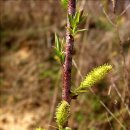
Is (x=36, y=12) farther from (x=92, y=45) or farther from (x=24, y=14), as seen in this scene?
(x=92, y=45)

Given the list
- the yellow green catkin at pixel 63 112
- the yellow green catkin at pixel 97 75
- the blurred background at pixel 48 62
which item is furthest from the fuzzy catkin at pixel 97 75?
the blurred background at pixel 48 62

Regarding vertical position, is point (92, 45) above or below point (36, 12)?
below

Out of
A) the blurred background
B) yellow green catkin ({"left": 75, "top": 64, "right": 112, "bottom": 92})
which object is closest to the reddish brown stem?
yellow green catkin ({"left": 75, "top": 64, "right": 112, "bottom": 92})

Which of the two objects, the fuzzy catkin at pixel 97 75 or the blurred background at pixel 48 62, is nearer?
the fuzzy catkin at pixel 97 75

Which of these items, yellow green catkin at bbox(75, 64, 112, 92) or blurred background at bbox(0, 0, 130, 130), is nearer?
yellow green catkin at bbox(75, 64, 112, 92)

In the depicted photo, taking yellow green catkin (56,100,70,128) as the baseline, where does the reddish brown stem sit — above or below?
above

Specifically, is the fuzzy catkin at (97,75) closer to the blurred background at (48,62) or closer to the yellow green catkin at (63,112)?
the yellow green catkin at (63,112)

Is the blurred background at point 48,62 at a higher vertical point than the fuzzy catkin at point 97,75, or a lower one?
lower

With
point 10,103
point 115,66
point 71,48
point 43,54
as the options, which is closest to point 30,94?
point 10,103

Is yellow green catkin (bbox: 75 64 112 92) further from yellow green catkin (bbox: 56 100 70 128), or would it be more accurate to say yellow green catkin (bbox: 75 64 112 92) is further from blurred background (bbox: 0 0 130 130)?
blurred background (bbox: 0 0 130 130)
